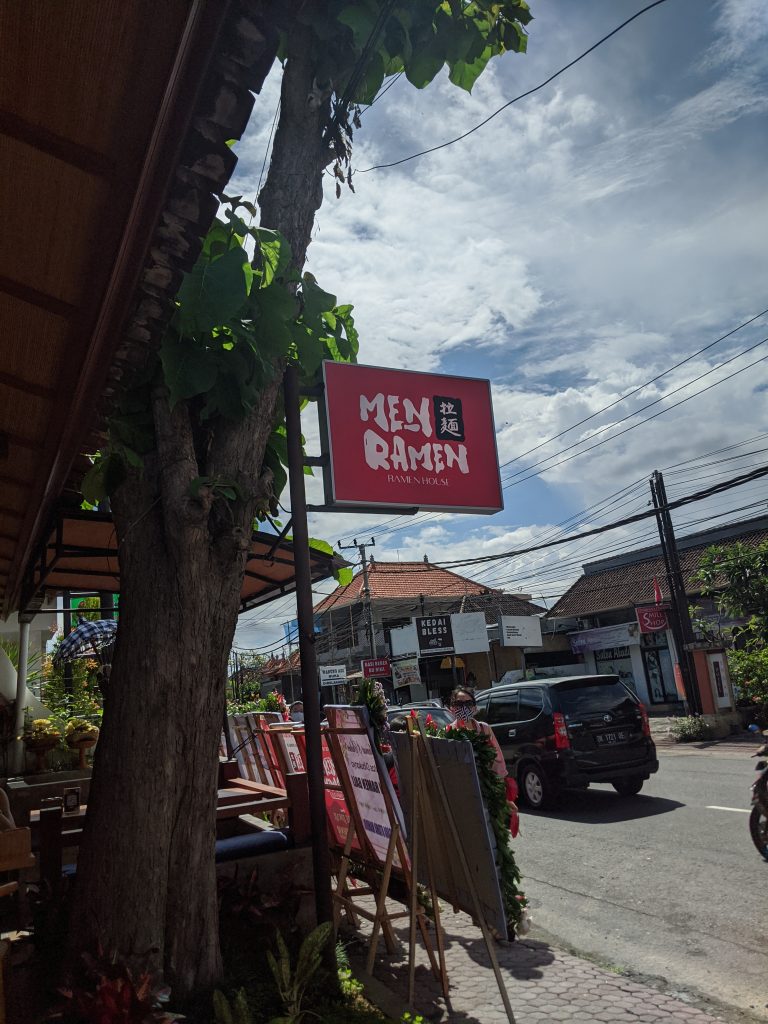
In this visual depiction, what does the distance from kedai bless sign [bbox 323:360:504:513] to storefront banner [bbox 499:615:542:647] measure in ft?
99.6

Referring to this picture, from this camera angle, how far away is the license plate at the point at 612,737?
10141mm

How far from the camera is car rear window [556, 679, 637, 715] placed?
Answer: 34.0 ft

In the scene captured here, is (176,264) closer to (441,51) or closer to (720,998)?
(441,51)

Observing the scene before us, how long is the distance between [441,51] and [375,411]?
214 cm

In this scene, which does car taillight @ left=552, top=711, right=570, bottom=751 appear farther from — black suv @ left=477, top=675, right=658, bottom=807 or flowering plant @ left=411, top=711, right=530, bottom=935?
flowering plant @ left=411, top=711, right=530, bottom=935

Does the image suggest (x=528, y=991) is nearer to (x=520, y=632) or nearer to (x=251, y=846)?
(x=251, y=846)

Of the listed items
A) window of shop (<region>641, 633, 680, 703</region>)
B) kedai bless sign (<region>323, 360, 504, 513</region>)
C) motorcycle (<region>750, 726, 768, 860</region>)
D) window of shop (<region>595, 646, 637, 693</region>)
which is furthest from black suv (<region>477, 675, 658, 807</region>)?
window of shop (<region>595, 646, 637, 693</region>)

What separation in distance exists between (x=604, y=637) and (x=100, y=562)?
28630mm

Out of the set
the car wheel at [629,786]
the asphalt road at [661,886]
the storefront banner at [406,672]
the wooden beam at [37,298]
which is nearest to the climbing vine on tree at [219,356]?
the wooden beam at [37,298]

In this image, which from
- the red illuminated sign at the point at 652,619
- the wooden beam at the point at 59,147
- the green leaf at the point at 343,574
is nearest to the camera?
the wooden beam at the point at 59,147

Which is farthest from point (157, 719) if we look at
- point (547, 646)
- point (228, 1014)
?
point (547, 646)

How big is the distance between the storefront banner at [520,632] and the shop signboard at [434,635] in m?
2.61

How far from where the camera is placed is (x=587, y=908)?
6219mm

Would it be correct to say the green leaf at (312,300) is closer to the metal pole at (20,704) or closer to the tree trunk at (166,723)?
the tree trunk at (166,723)
